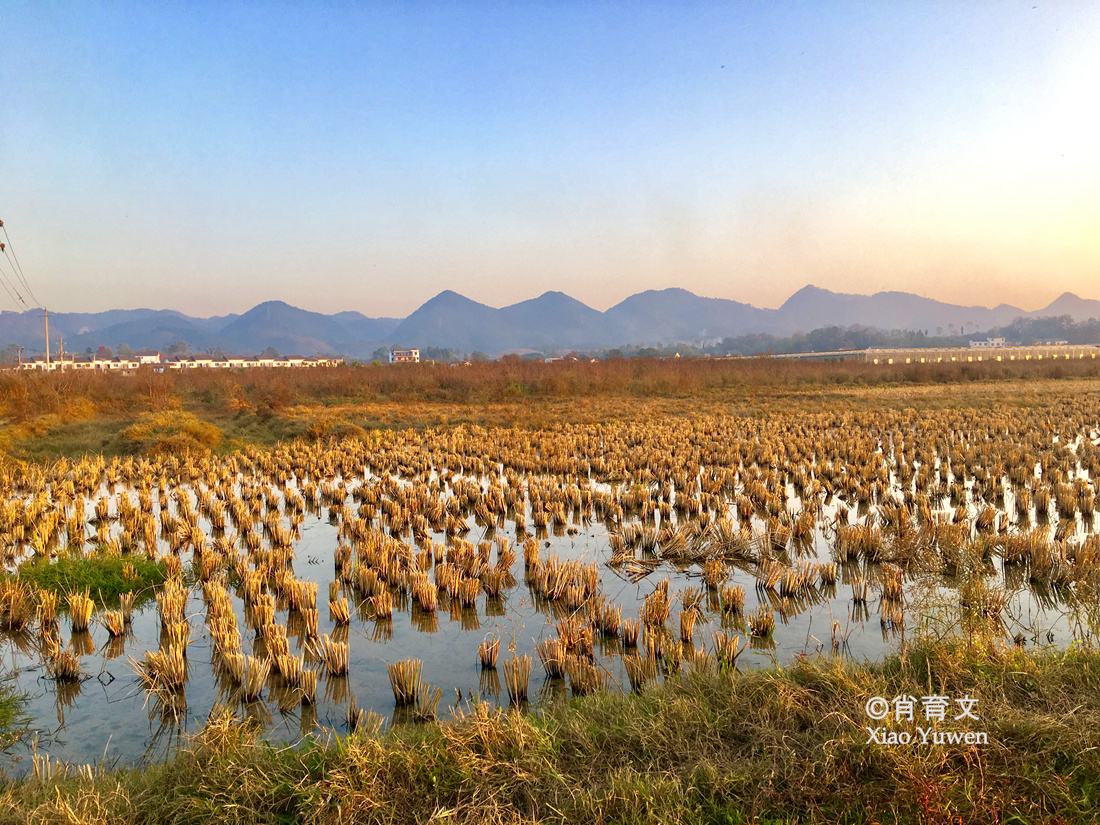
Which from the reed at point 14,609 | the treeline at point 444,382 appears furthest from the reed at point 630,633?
the treeline at point 444,382

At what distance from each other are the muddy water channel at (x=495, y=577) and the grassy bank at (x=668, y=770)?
0.85 meters

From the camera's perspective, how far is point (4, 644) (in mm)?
6664

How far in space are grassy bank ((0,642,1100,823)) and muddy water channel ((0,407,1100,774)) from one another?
848 millimetres

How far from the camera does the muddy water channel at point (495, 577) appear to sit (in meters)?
5.70

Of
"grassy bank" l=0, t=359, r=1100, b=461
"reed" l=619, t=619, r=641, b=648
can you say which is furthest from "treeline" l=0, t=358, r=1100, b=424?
"reed" l=619, t=619, r=641, b=648

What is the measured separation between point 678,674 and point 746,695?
0.79 metres

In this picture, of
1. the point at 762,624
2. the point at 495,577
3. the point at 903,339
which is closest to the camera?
the point at 762,624

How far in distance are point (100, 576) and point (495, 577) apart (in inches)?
189

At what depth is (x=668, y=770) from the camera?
13.1ft

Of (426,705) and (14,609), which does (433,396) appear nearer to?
(14,609)

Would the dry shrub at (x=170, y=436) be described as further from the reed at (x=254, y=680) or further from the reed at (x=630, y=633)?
the reed at (x=630, y=633)

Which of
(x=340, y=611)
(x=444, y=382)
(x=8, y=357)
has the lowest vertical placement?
(x=340, y=611)

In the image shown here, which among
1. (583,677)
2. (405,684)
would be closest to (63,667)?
(405,684)

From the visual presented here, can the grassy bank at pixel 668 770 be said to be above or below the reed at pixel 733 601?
above
